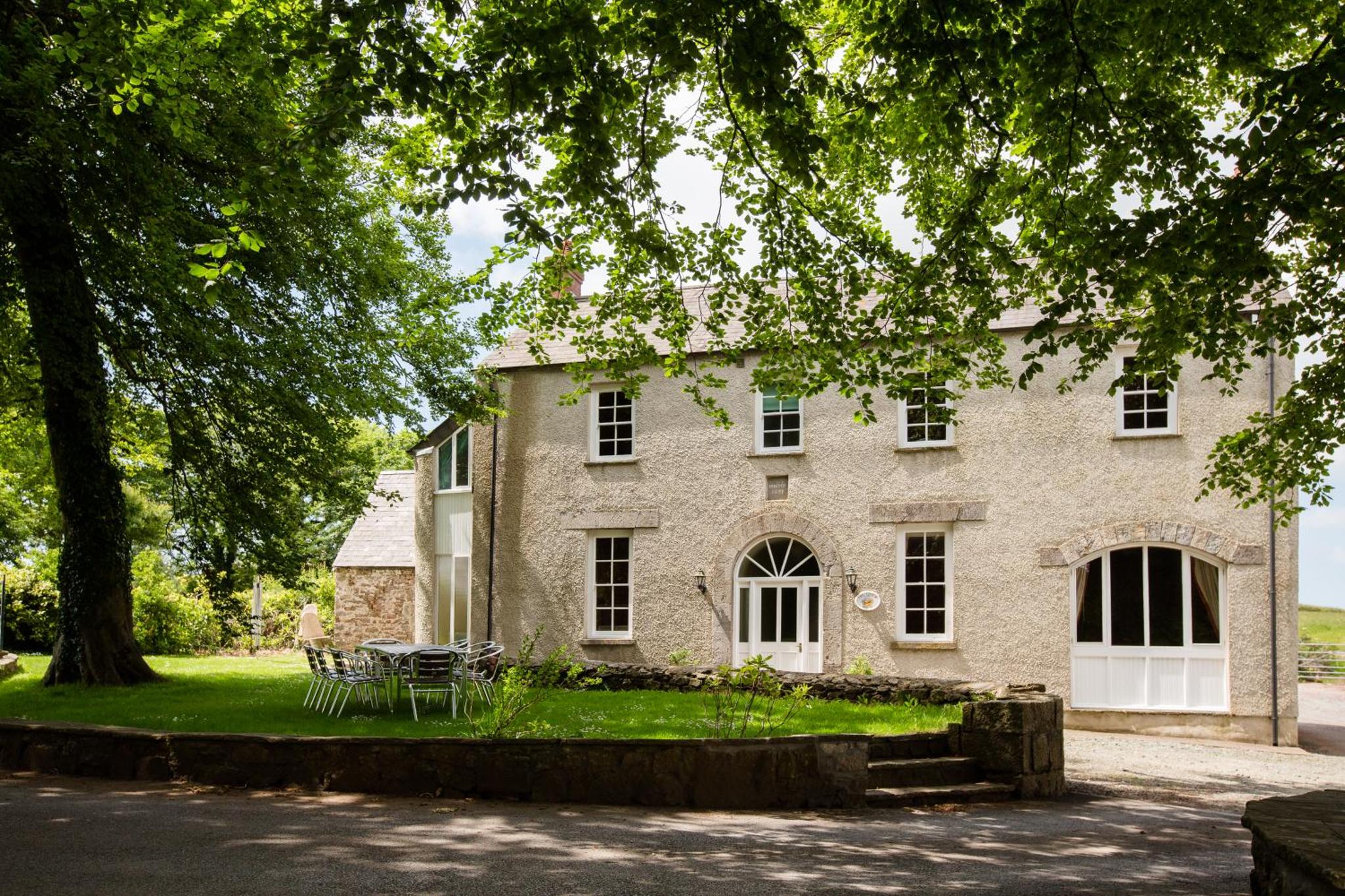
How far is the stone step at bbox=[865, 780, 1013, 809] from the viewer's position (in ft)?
33.7

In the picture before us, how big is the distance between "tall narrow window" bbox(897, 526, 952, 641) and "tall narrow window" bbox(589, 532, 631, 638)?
4.95 meters

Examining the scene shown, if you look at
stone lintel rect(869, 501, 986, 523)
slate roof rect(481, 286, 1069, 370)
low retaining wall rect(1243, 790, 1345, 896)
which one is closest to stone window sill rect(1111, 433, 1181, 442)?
stone lintel rect(869, 501, 986, 523)

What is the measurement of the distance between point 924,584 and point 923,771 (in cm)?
791

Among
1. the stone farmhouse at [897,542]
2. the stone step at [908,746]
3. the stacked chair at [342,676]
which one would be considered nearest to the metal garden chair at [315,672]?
the stacked chair at [342,676]

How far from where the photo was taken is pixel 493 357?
22.2m

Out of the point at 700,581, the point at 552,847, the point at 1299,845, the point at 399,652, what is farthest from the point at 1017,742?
the point at 700,581

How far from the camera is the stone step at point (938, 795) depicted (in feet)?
33.7

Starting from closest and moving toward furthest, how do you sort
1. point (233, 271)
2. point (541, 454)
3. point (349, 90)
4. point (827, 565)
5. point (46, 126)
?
point (349, 90) < point (46, 126) < point (233, 271) < point (827, 565) < point (541, 454)

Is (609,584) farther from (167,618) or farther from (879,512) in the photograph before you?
(167,618)

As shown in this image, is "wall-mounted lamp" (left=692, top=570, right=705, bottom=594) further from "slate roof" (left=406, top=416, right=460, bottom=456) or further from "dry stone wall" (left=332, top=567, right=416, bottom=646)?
"dry stone wall" (left=332, top=567, right=416, bottom=646)

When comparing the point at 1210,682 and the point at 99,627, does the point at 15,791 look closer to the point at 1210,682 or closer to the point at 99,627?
the point at 99,627

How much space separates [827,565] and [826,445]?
209 centimetres

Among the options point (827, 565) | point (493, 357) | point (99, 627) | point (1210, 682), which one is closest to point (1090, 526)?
point (1210, 682)

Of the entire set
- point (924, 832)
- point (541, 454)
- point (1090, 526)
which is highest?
point (541, 454)
